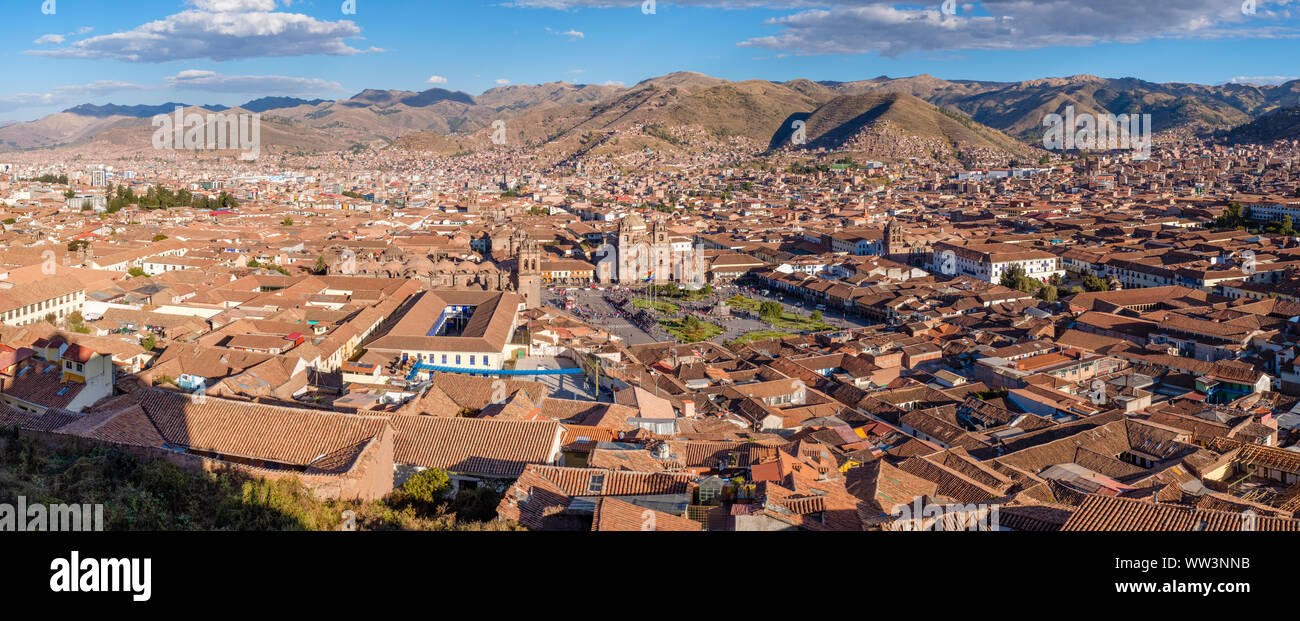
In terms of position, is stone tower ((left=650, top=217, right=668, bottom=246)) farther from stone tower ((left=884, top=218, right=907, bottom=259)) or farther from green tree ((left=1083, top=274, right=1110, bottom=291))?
green tree ((left=1083, top=274, right=1110, bottom=291))

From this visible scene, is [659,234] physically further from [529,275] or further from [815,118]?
[815,118]

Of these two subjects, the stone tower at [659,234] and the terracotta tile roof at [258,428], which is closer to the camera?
the terracotta tile roof at [258,428]

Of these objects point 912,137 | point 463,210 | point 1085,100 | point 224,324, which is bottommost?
point 224,324

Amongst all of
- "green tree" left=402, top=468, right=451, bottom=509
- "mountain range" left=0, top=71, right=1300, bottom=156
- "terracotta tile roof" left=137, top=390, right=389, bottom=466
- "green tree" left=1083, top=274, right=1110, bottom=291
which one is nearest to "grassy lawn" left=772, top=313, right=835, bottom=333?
"green tree" left=1083, top=274, right=1110, bottom=291

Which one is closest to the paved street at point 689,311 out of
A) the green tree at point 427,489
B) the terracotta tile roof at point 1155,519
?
the terracotta tile roof at point 1155,519

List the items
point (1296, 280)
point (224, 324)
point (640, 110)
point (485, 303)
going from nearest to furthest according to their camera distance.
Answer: point (224, 324) < point (485, 303) < point (1296, 280) < point (640, 110)

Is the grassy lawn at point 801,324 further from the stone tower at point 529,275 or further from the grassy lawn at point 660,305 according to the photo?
the stone tower at point 529,275

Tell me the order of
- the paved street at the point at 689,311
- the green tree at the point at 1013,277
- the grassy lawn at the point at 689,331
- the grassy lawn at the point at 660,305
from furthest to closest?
1. the green tree at the point at 1013,277
2. the grassy lawn at the point at 660,305
3. the paved street at the point at 689,311
4. the grassy lawn at the point at 689,331
